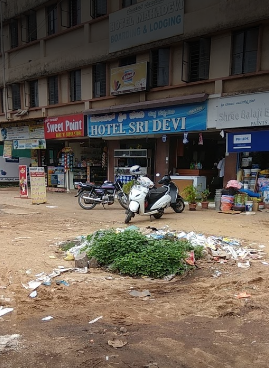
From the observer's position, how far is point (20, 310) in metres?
3.66

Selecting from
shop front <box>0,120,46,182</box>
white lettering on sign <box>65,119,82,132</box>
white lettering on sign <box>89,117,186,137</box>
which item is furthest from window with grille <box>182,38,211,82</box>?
shop front <box>0,120,46,182</box>

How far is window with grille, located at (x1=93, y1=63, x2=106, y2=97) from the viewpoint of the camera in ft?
50.5

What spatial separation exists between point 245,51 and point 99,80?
7.28 metres

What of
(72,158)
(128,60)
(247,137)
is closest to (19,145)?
(72,158)

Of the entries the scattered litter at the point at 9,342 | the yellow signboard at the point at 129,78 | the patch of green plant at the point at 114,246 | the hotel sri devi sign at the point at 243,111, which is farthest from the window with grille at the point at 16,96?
the scattered litter at the point at 9,342

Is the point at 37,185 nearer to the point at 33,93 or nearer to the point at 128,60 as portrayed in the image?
the point at 128,60

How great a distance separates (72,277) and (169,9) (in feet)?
37.5

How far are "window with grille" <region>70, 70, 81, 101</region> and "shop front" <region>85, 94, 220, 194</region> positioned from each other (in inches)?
67.1

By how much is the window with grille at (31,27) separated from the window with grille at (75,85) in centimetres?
429

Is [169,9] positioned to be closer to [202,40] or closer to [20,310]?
[202,40]

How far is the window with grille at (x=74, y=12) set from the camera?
1610 cm

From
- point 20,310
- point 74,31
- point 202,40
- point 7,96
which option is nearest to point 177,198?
point 202,40

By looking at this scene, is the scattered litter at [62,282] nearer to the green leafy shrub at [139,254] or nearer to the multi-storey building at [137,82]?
the green leafy shrub at [139,254]

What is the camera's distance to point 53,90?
1794cm
